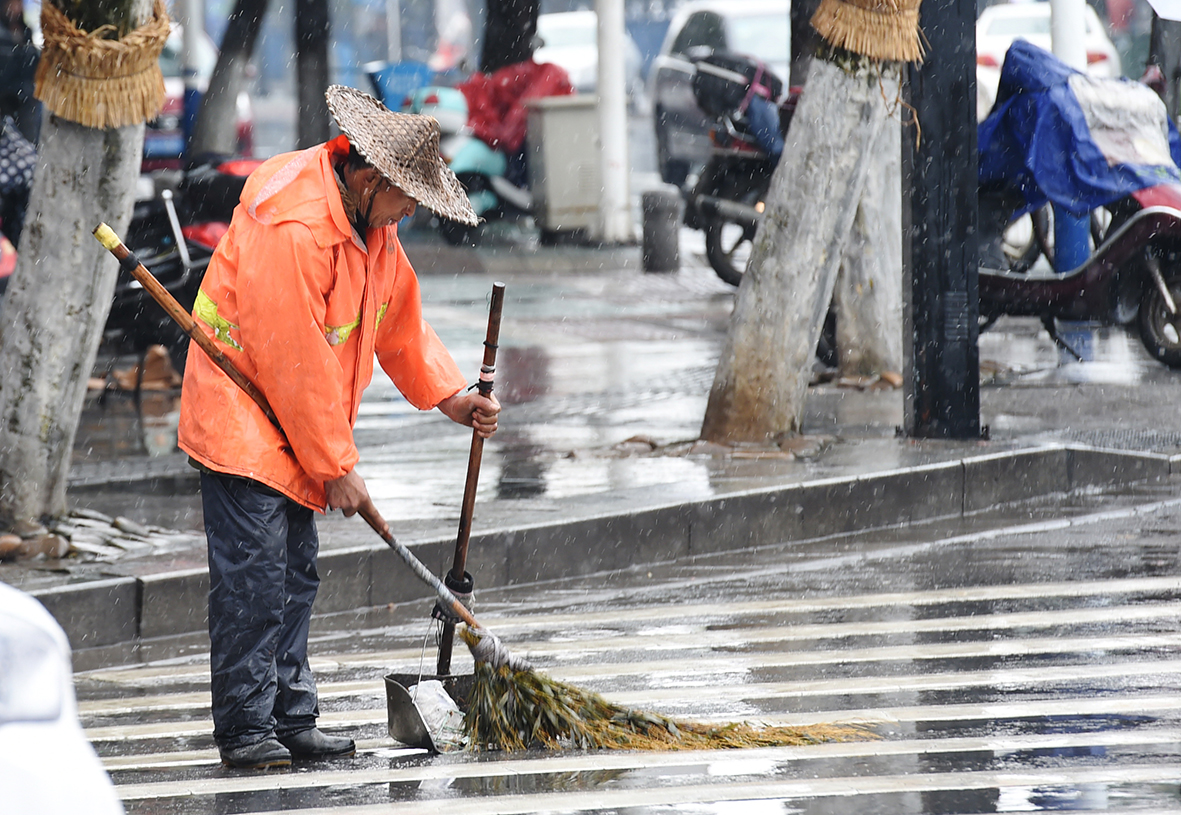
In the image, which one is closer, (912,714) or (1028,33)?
(912,714)

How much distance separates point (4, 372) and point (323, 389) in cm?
318

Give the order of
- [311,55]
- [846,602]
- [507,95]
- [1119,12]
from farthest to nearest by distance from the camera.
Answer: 1. [1119,12]
2. [507,95]
3. [311,55]
4. [846,602]

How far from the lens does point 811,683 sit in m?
5.53

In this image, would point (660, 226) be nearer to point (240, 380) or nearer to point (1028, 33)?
point (1028, 33)

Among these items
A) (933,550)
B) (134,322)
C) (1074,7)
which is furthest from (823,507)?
(1074,7)

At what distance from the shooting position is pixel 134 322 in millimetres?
11164

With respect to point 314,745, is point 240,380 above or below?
above

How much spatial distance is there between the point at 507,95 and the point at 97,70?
15.5 meters

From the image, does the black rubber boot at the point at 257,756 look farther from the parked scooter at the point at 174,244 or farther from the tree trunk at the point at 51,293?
the parked scooter at the point at 174,244

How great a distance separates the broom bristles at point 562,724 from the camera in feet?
16.1

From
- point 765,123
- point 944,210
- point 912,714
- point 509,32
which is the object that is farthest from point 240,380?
point 509,32

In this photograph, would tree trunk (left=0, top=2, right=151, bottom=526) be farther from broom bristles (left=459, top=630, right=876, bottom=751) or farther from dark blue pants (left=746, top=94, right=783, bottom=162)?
dark blue pants (left=746, top=94, right=783, bottom=162)

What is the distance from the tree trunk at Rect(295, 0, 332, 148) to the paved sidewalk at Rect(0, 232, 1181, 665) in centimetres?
932

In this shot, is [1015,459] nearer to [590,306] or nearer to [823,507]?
[823,507]
